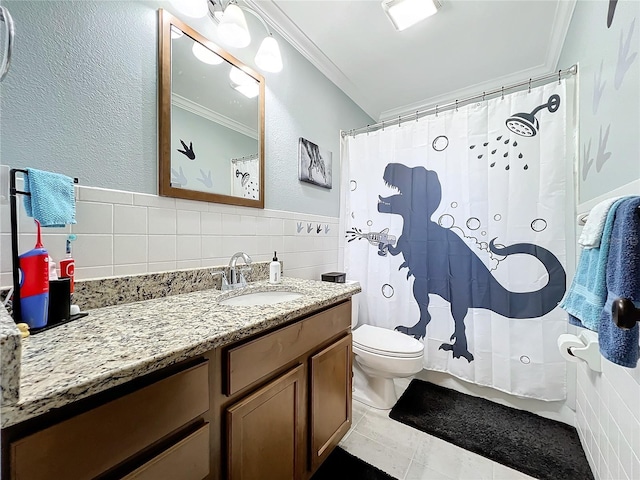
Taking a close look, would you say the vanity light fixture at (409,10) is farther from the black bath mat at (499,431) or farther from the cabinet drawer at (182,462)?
the black bath mat at (499,431)

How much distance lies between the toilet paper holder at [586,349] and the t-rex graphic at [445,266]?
356 millimetres

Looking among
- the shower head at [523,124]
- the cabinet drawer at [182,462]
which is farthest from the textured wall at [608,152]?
the cabinet drawer at [182,462]

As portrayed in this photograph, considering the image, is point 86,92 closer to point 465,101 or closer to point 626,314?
point 626,314

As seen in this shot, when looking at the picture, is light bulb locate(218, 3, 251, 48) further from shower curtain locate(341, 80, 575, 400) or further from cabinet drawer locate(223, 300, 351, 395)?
cabinet drawer locate(223, 300, 351, 395)

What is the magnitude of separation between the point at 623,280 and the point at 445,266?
1.19 meters

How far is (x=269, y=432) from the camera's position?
858 millimetres

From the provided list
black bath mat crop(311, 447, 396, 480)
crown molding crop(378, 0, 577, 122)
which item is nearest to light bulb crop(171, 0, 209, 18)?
crown molding crop(378, 0, 577, 122)

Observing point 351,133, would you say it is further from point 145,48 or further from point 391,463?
point 391,463

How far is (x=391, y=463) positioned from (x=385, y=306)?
0.95 m

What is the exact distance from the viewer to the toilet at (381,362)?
152 centimetres

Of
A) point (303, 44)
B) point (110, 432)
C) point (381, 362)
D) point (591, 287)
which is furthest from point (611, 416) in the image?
point (303, 44)

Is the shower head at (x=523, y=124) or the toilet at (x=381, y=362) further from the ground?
the shower head at (x=523, y=124)

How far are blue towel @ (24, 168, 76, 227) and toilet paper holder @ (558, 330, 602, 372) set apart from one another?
1956 mm

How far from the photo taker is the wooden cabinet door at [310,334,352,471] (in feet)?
3.49
